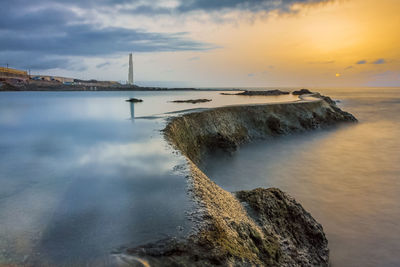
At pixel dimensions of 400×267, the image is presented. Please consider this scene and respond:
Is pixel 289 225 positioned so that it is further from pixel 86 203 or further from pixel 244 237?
pixel 86 203

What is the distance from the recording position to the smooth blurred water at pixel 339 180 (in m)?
5.59

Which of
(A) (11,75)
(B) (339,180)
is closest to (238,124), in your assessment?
(B) (339,180)

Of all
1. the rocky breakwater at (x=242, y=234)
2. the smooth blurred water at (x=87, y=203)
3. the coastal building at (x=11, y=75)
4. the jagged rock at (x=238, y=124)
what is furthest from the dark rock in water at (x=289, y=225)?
the coastal building at (x=11, y=75)

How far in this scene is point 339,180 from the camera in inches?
380

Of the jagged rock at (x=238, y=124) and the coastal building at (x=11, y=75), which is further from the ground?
the coastal building at (x=11, y=75)

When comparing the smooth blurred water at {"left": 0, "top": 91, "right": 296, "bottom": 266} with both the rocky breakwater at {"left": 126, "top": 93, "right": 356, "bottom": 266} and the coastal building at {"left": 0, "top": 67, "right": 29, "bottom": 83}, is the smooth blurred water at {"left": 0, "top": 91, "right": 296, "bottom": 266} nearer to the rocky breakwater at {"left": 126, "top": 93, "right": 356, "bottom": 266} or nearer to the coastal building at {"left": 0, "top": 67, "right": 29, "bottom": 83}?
the rocky breakwater at {"left": 126, "top": 93, "right": 356, "bottom": 266}

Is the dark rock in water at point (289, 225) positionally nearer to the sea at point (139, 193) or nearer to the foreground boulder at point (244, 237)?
the foreground boulder at point (244, 237)

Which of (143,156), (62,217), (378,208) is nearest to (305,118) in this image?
(378,208)

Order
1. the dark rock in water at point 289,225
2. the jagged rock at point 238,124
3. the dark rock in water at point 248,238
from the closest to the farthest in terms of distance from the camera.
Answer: the dark rock in water at point 248,238, the dark rock in water at point 289,225, the jagged rock at point 238,124

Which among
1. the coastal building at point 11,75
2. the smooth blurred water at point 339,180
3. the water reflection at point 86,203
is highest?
the coastal building at point 11,75

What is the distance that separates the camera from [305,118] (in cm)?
2000

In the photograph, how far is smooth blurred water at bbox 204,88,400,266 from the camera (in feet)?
18.3

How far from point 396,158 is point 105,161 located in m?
13.9

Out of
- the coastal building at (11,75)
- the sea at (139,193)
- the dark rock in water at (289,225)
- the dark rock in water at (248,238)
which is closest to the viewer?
the dark rock in water at (248,238)
